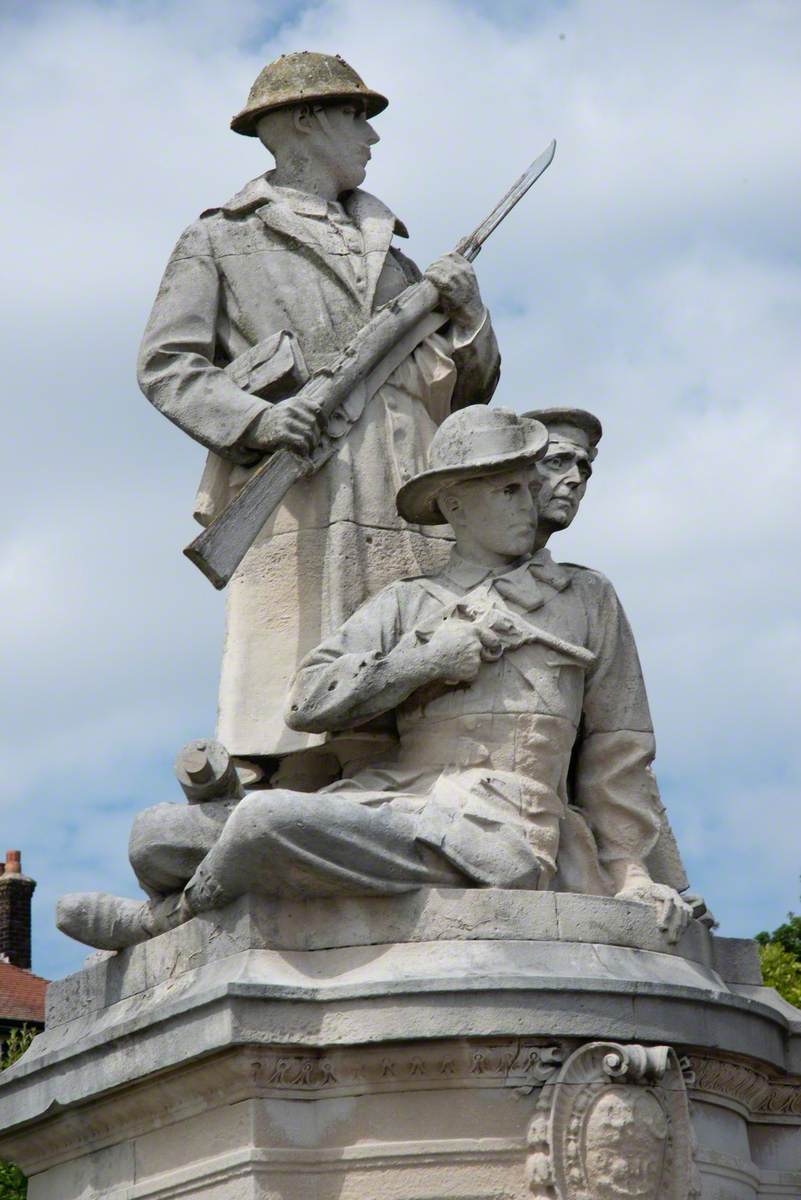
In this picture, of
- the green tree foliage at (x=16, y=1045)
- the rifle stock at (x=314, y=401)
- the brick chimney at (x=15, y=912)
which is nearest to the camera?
the rifle stock at (x=314, y=401)

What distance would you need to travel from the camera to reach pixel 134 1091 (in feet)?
45.9

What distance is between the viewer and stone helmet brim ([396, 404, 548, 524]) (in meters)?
14.6

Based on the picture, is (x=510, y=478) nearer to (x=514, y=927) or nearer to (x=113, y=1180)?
(x=514, y=927)

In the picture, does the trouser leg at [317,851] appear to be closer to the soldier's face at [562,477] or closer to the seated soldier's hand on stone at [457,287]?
the soldier's face at [562,477]

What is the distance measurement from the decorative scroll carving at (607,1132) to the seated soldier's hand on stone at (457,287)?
405cm

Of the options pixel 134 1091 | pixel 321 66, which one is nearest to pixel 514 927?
pixel 134 1091

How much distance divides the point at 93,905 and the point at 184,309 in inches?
116

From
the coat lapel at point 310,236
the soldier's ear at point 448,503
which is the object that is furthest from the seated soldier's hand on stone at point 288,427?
the coat lapel at point 310,236

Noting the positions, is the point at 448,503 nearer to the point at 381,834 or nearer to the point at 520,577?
the point at 520,577

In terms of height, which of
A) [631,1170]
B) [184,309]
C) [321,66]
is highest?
[321,66]

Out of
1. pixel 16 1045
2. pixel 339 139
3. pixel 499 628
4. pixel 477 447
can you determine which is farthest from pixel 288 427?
pixel 16 1045

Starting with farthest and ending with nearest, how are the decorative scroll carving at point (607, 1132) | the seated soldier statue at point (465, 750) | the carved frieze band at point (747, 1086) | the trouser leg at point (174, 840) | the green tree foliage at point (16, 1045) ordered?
the green tree foliage at point (16, 1045)
the trouser leg at point (174, 840)
the carved frieze band at point (747, 1086)
the seated soldier statue at point (465, 750)
the decorative scroll carving at point (607, 1132)

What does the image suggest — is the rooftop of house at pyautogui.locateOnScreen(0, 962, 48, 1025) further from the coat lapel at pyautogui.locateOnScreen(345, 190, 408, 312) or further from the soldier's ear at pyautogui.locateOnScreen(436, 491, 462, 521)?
the soldier's ear at pyautogui.locateOnScreen(436, 491, 462, 521)

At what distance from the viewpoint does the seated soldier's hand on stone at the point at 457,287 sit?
15.8 metres
